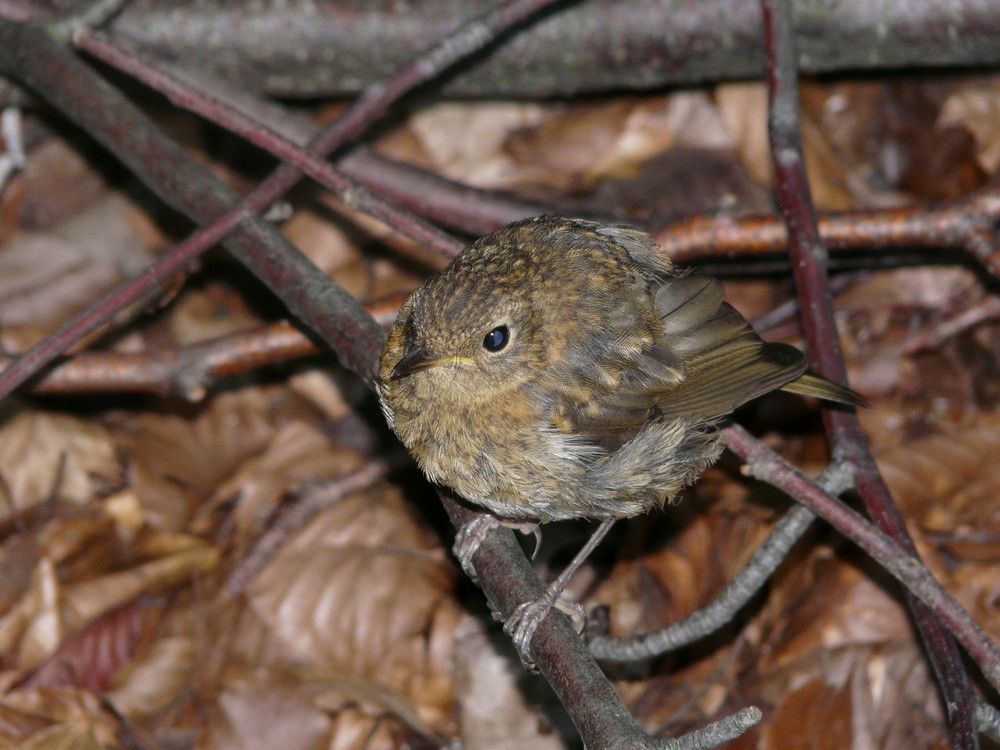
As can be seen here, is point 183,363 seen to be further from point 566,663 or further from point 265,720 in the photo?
point 566,663

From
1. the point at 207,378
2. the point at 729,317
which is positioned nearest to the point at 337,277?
the point at 207,378

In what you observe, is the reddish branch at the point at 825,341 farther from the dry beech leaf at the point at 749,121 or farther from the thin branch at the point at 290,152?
the thin branch at the point at 290,152

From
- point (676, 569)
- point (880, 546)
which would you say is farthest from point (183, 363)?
point (880, 546)

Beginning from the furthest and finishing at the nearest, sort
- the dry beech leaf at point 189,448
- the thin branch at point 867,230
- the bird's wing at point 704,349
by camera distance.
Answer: the dry beech leaf at point 189,448
the thin branch at point 867,230
the bird's wing at point 704,349

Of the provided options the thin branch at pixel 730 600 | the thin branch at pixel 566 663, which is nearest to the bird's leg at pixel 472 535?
the thin branch at pixel 566 663

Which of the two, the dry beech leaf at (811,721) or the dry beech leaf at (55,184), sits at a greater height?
the dry beech leaf at (55,184)

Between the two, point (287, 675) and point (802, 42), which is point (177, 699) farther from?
point (802, 42)
